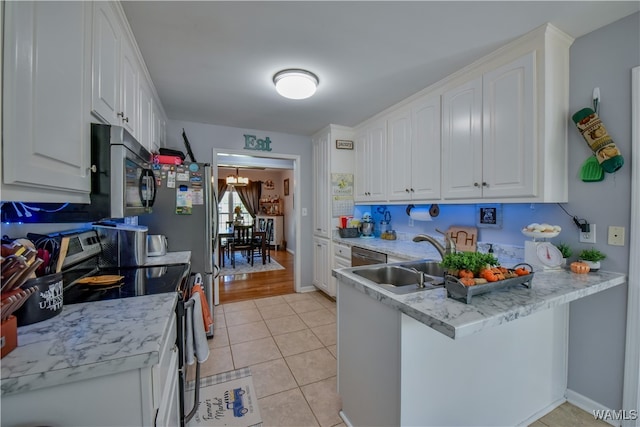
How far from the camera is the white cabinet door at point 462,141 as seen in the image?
2010 millimetres

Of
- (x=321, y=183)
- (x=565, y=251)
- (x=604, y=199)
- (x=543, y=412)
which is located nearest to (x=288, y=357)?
(x=543, y=412)

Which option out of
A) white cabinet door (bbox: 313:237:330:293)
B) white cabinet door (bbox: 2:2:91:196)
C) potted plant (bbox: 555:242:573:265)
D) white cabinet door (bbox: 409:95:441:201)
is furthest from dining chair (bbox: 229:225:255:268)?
potted plant (bbox: 555:242:573:265)

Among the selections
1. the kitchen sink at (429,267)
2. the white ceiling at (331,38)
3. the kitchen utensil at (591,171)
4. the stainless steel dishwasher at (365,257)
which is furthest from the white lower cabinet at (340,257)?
the kitchen utensil at (591,171)

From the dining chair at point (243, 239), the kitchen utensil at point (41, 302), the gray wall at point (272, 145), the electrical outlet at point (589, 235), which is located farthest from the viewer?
the dining chair at point (243, 239)

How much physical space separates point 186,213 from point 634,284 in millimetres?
3257

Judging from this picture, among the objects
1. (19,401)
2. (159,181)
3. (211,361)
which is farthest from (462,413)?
(159,181)

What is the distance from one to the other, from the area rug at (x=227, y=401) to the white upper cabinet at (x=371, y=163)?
2.25m

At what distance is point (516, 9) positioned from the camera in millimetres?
1467

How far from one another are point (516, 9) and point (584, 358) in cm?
218

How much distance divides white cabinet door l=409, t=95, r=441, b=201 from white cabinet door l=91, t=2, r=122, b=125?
2.35 metres

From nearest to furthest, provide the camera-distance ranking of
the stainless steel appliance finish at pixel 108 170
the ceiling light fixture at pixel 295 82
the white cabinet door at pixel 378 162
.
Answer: the stainless steel appliance finish at pixel 108 170 → the ceiling light fixture at pixel 295 82 → the white cabinet door at pixel 378 162

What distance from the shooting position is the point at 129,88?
67.0 inches

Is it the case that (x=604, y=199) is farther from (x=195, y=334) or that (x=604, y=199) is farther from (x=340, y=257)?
(x=195, y=334)

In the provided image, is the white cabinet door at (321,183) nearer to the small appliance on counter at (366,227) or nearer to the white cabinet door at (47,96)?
the small appliance on counter at (366,227)
